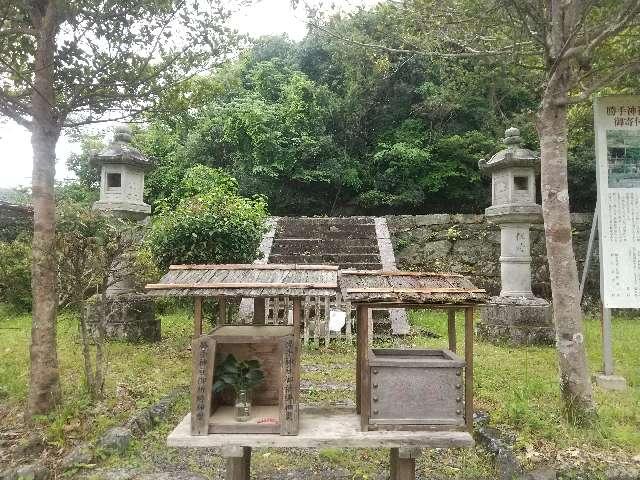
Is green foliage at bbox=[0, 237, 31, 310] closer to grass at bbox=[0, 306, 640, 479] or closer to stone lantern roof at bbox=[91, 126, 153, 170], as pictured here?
grass at bbox=[0, 306, 640, 479]

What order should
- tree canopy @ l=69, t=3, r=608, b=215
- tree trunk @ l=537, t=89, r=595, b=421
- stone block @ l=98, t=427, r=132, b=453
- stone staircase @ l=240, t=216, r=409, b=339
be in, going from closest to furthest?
stone block @ l=98, t=427, r=132, b=453
tree trunk @ l=537, t=89, r=595, b=421
stone staircase @ l=240, t=216, r=409, b=339
tree canopy @ l=69, t=3, r=608, b=215

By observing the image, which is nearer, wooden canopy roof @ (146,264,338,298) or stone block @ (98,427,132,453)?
wooden canopy roof @ (146,264,338,298)

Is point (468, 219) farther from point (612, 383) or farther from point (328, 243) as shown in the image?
point (612, 383)

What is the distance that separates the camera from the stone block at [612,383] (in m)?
5.54

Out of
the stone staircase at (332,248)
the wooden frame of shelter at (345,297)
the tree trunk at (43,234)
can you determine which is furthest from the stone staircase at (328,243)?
the wooden frame of shelter at (345,297)

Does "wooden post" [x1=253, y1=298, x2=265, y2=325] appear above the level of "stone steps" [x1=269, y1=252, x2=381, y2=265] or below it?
below

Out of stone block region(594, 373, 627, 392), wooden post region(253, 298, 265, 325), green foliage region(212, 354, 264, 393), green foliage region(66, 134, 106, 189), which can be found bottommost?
stone block region(594, 373, 627, 392)

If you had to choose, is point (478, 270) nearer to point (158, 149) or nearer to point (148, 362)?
point (148, 362)

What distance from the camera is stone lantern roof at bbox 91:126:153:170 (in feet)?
28.2

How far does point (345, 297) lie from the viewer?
124 inches

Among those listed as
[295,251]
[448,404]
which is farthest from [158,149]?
[448,404]

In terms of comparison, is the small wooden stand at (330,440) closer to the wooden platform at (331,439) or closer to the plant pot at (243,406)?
the wooden platform at (331,439)

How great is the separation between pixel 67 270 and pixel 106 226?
2.81ft

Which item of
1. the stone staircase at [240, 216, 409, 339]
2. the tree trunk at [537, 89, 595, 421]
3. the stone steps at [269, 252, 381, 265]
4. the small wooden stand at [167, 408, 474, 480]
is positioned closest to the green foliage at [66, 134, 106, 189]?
the stone staircase at [240, 216, 409, 339]
